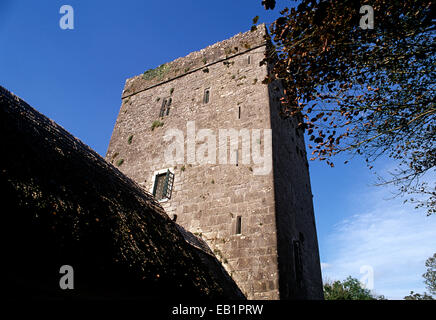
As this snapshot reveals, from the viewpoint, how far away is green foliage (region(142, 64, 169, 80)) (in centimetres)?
1585

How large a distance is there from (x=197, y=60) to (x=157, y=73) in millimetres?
2993

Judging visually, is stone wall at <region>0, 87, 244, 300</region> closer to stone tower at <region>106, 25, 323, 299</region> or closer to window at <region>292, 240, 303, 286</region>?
stone tower at <region>106, 25, 323, 299</region>

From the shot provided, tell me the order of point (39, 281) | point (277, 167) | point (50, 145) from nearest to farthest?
point (39, 281), point (50, 145), point (277, 167)

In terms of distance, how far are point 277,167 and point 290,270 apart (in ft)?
11.9

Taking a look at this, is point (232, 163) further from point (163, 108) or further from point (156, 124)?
point (163, 108)

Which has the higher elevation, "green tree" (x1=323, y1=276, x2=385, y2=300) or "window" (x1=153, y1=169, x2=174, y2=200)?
"window" (x1=153, y1=169, x2=174, y2=200)

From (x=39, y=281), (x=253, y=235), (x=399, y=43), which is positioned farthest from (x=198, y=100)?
(x=39, y=281)

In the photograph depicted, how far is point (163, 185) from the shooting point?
1149 cm

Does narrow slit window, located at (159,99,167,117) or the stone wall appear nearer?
the stone wall

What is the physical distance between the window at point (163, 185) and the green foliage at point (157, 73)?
7094 mm

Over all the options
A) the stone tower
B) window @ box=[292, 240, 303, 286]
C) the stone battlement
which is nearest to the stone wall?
the stone tower

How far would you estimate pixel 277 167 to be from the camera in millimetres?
9797

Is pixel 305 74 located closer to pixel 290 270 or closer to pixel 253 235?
pixel 253 235

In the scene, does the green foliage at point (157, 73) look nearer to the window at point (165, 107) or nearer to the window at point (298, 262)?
the window at point (165, 107)
